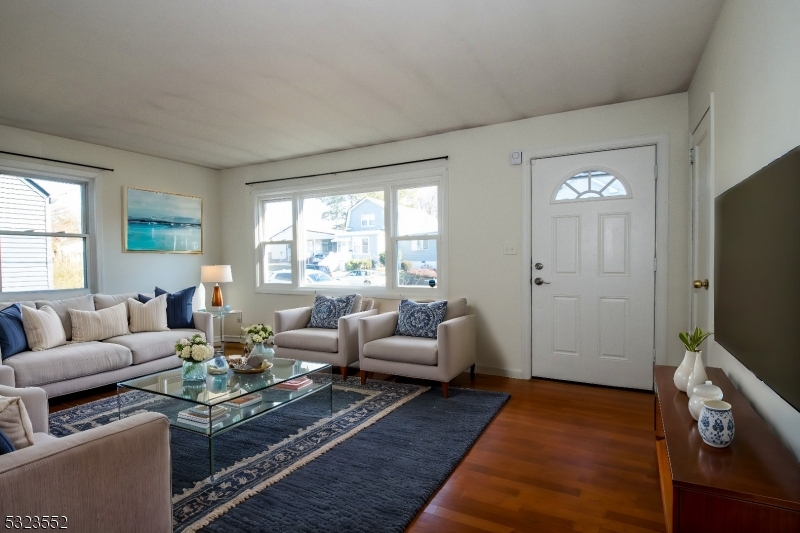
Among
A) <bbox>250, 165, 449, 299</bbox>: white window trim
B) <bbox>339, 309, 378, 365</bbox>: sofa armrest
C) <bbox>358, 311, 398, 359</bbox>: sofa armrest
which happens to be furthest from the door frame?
<bbox>339, 309, 378, 365</bbox>: sofa armrest

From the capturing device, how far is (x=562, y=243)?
387cm

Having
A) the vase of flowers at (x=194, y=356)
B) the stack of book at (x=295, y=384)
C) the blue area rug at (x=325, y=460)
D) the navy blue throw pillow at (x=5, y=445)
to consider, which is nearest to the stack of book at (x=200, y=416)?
the blue area rug at (x=325, y=460)

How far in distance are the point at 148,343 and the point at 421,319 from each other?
7.95ft

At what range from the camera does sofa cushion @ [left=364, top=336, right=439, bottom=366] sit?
351cm

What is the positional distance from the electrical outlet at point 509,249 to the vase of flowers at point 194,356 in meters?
2.64

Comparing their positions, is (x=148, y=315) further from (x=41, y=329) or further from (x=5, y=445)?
(x=5, y=445)

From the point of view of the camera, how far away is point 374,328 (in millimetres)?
3947

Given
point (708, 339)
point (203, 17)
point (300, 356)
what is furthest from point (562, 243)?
point (203, 17)

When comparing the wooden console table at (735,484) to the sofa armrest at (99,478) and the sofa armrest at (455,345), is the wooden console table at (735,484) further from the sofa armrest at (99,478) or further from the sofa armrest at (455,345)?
the sofa armrest at (455,345)

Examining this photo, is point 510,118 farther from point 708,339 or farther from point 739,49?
point 708,339

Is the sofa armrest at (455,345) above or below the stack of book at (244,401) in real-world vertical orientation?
above

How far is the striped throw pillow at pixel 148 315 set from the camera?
416 cm

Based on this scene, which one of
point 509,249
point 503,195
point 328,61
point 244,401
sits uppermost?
point 328,61

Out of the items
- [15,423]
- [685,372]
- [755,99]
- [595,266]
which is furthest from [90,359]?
[755,99]
